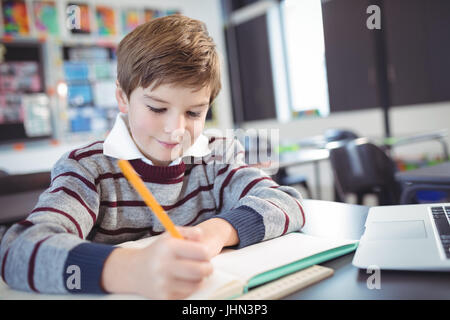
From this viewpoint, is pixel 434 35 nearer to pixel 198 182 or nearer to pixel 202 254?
pixel 198 182

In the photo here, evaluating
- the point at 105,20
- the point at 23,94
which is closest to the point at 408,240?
the point at 23,94

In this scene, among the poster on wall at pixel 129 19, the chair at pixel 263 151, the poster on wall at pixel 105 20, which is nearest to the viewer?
the chair at pixel 263 151

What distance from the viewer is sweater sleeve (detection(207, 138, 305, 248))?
62 centimetres

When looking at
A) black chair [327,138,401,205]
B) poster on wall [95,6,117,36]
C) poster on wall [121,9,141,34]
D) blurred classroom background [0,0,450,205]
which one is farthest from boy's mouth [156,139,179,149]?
poster on wall [121,9,141,34]

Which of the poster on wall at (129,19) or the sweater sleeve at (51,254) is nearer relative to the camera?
the sweater sleeve at (51,254)

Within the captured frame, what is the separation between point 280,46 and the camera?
505cm

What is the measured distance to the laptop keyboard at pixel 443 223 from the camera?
0.50 metres

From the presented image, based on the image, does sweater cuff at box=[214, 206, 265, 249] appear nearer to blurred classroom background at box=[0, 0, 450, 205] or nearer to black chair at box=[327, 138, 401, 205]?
black chair at box=[327, 138, 401, 205]

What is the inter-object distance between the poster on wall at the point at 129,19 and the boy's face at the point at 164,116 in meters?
4.49

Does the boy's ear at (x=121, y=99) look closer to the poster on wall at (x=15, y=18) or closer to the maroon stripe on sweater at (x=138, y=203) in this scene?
the maroon stripe on sweater at (x=138, y=203)

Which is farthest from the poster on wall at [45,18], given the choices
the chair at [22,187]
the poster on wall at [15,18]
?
the chair at [22,187]

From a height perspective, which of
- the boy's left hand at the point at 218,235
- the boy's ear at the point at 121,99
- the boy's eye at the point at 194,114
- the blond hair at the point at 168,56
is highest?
the blond hair at the point at 168,56

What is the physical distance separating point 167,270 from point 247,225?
0.22m
